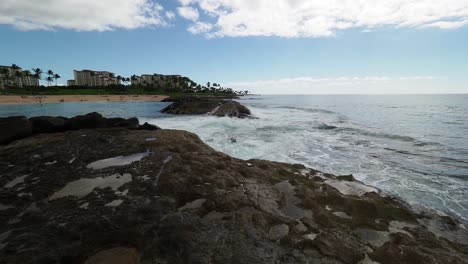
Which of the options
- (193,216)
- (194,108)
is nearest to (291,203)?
(193,216)

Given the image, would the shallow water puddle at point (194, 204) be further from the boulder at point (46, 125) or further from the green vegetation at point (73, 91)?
the green vegetation at point (73, 91)

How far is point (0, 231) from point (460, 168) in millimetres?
Answer: 16445

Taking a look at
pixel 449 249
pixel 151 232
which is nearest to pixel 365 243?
pixel 449 249

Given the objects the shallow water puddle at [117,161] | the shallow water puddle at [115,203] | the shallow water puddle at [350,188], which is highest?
the shallow water puddle at [117,161]

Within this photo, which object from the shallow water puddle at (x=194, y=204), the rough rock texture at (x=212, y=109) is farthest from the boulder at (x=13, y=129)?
the rough rock texture at (x=212, y=109)

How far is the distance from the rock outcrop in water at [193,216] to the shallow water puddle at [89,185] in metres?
0.03

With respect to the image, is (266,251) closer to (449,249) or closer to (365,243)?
(365,243)

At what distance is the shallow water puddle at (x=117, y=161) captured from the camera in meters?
7.19

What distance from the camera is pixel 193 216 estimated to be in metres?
4.85

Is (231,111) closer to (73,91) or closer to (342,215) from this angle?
(342,215)

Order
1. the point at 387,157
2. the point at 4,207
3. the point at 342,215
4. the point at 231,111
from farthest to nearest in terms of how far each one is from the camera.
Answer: the point at 231,111 < the point at 387,157 < the point at 342,215 < the point at 4,207

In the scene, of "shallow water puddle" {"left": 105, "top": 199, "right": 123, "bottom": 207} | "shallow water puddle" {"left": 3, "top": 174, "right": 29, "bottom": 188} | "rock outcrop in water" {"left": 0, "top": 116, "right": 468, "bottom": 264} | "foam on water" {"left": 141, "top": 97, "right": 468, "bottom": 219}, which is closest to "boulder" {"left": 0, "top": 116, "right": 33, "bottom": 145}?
"rock outcrop in water" {"left": 0, "top": 116, "right": 468, "bottom": 264}

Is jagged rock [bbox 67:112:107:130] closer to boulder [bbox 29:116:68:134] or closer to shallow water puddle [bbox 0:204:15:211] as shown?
boulder [bbox 29:116:68:134]

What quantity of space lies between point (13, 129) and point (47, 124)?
1416 mm
